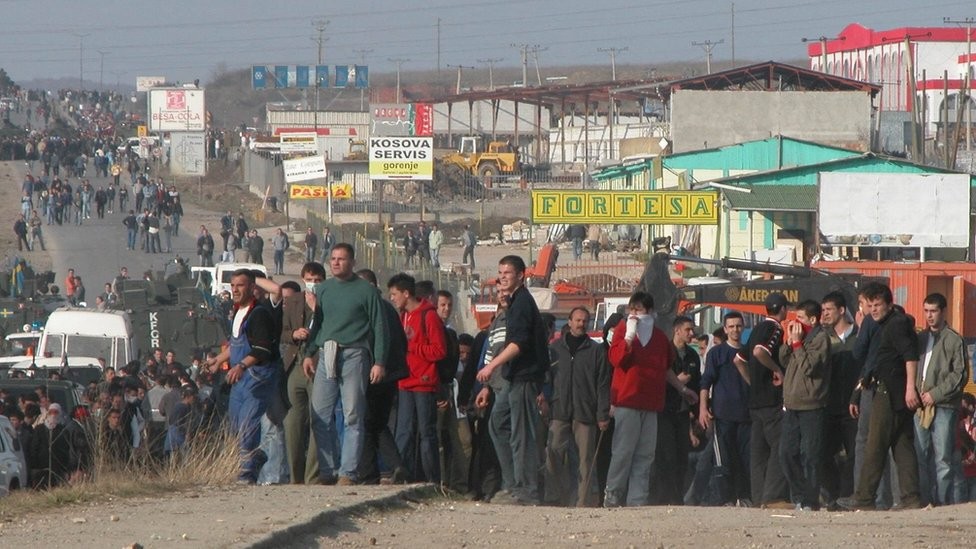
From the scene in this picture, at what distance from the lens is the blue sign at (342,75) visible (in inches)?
4830

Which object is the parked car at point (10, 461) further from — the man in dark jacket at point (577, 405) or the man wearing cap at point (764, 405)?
the man wearing cap at point (764, 405)

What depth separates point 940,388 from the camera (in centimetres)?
1061

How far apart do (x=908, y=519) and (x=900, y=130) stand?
2543 inches

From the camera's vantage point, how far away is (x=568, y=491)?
466 inches

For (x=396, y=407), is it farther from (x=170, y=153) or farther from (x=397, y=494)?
(x=170, y=153)

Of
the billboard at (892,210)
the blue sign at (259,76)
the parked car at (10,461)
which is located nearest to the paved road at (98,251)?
the billboard at (892,210)

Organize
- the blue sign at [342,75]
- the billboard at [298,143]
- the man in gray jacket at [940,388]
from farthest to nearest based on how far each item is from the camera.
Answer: the blue sign at [342,75], the billboard at [298,143], the man in gray jacket at [940,388]

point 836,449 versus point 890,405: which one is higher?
point 890,405

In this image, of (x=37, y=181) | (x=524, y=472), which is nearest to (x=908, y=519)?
(x=524, y=472)

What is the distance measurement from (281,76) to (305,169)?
214 feet

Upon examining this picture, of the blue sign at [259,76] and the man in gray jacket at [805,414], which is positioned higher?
the blue sign at [259,76]

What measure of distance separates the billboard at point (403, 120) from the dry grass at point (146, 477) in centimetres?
6854

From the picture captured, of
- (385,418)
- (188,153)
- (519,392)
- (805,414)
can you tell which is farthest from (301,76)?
(519,392)

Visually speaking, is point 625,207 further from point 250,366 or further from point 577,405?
point 250,366
